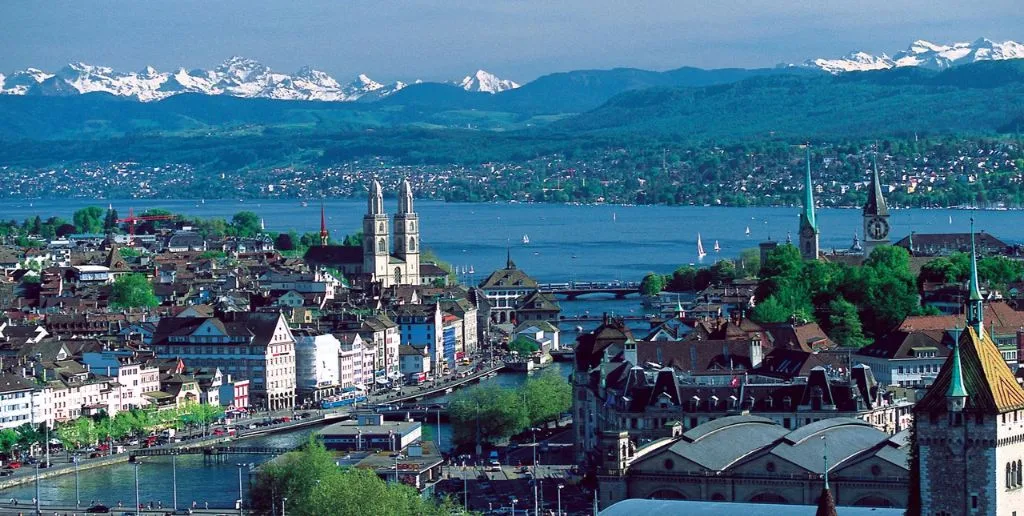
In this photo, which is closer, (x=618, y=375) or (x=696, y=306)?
(x=618, y=375)

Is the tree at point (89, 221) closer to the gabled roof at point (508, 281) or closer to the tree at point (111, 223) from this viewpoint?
the tree at point (111, 223)

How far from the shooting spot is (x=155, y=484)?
4847 centimetres

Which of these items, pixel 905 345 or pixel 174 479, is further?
pixel 905 345

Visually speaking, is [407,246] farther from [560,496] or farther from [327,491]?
[327,491]

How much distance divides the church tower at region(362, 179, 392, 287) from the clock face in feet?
67.8

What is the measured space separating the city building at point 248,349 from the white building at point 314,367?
1.22ft

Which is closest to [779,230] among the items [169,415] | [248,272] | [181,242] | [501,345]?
[181,242]

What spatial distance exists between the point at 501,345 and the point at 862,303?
1812cm

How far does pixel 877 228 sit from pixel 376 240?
21.6 meters

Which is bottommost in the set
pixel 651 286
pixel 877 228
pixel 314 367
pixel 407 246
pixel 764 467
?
pixel 314 367

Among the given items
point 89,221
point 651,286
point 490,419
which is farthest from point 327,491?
point 89,221

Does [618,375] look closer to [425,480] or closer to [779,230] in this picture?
[425,480]

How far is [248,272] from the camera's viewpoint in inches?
3964

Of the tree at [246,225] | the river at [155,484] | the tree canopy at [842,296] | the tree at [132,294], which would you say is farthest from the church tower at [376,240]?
the tree at [246,225]
